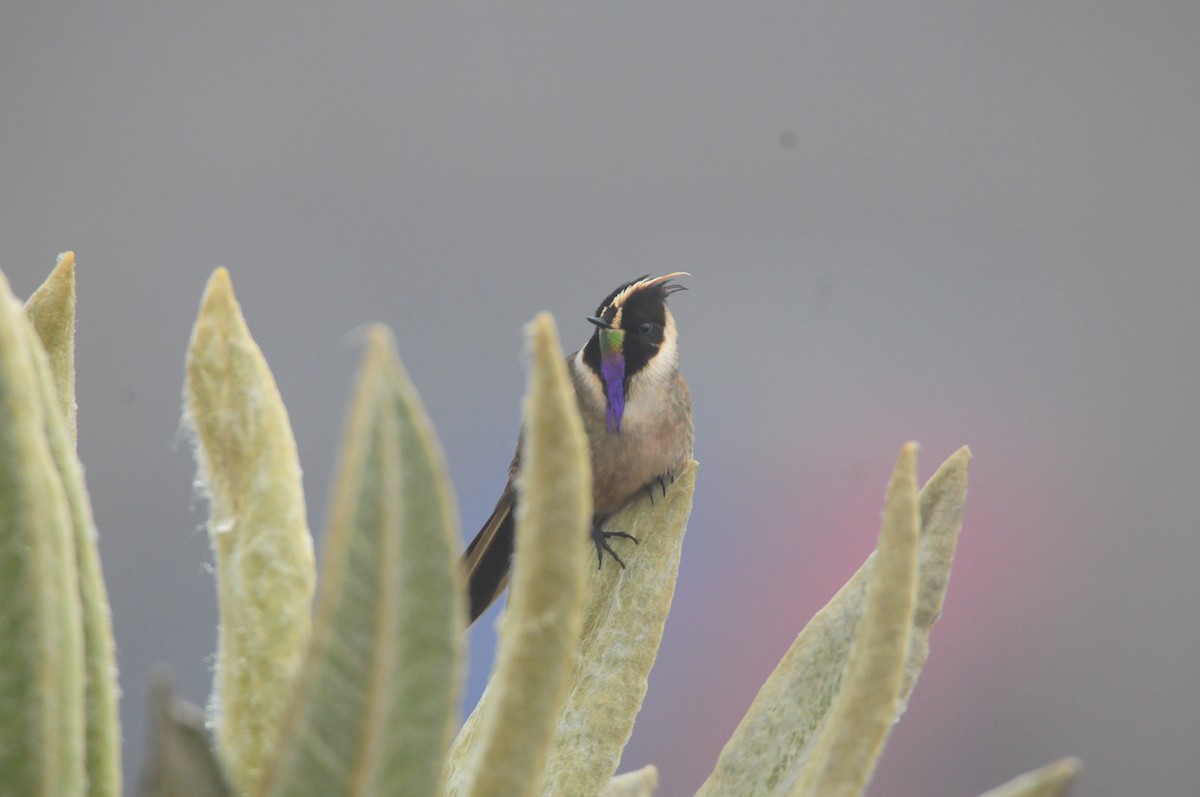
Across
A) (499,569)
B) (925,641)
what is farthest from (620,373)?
(925,641)

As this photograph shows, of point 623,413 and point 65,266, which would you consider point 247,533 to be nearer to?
point 65,266

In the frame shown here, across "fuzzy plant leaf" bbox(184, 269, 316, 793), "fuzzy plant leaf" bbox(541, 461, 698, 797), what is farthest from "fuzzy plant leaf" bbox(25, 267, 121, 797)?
"fuzzy plant leaf" bbox(541, 461, 698, 797)

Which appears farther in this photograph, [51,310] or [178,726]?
[51,310]

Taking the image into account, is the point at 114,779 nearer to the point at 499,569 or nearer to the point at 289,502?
the point at 289,502

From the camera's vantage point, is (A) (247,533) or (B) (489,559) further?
(B) (489,559)

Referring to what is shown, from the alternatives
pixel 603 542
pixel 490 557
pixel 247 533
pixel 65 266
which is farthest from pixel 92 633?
pixel 490 557

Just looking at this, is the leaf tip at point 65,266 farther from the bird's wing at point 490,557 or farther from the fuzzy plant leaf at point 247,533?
the bird's wing at point 490,557

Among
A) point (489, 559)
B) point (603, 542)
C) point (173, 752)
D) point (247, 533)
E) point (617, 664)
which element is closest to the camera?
point (173, 752)
